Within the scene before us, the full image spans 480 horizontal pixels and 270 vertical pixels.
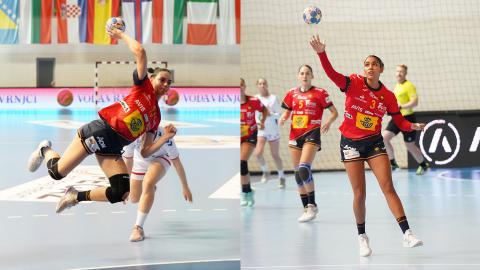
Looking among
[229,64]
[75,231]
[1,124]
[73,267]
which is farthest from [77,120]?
[73,267]

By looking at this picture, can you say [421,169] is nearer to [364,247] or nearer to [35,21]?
[364,247]

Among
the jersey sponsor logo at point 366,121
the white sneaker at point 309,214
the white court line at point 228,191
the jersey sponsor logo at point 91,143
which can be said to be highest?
the jersey sponsor logo at point 366,121

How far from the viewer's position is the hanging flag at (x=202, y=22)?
2419cm

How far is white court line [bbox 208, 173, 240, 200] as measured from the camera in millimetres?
9367

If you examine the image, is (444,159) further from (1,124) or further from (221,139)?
(1,124)

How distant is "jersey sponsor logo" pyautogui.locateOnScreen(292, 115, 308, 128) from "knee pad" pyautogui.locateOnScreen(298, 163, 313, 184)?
0.43 metres

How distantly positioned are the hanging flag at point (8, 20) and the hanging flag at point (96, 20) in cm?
177

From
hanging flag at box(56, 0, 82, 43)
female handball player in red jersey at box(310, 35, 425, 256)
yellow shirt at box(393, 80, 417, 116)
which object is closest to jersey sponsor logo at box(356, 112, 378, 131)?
female handball player in red jersey at box(310, 35, 425, 256)

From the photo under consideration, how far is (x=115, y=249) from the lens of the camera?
245 inches

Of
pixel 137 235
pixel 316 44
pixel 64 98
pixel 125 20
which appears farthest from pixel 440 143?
pixel 64 98

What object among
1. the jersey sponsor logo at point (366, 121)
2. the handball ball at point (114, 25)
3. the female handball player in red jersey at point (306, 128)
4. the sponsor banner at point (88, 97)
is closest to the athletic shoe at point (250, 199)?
the female handball player in red jersey at point (306, 128)

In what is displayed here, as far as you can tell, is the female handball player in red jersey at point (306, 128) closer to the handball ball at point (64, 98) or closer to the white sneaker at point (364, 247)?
the white sneaker at point (364, 247)

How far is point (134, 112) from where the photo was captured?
17.2 feet

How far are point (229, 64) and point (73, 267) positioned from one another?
21490mm
